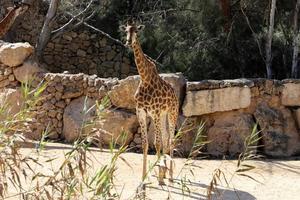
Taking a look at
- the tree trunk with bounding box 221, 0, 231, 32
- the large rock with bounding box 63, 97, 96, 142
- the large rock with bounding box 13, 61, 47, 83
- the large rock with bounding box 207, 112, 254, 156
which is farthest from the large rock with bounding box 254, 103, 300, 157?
the large rock with bounding box 13, 61, 47, 83

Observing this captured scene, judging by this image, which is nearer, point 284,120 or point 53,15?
point 284,120

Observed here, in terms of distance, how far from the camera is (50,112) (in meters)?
9.54

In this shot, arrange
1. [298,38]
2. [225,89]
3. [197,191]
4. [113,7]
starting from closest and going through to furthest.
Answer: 1. [197,191]
2. [225,89]
3. [298,38]
4. [113,7]

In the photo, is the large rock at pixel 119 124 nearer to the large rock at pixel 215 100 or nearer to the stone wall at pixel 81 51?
the large rock at pixel 215 100

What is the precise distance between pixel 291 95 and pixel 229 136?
1.33 metres

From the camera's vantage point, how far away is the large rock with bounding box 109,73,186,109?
29.6ft

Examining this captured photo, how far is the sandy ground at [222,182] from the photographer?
6267 millimetres

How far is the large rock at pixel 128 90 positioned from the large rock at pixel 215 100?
20 centimetres

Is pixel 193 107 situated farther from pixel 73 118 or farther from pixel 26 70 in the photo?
pixel 26 70

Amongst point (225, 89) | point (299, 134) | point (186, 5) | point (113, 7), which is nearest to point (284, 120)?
point (299, 134)

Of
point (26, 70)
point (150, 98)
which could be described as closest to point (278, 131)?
point (150, 98)

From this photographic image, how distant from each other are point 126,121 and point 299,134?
2852mm

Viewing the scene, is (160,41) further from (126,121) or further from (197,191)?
(197,191)

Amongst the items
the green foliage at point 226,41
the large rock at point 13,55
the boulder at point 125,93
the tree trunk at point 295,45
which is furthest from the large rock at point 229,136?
the large rock at point 13,55
